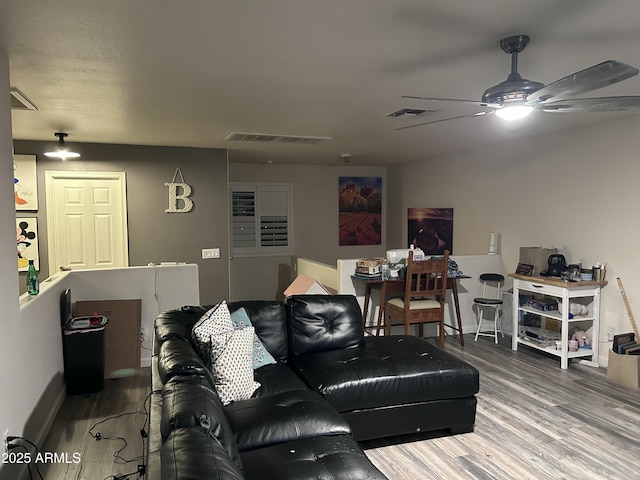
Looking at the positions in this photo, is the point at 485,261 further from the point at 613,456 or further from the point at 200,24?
the point at 200,24

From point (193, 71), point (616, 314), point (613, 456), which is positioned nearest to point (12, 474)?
point (193, 71)

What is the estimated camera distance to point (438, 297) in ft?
16.6

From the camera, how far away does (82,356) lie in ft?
12.5

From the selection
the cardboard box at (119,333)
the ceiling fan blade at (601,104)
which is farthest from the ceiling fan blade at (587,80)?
the cardboard box at (119,333)

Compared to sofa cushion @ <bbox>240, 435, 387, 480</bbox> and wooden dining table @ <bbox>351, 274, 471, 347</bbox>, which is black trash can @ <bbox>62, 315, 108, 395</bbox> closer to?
sofa cushion @ <bbox>240, 435, 387, 480</bbox>

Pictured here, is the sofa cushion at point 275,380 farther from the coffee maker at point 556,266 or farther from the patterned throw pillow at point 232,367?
the coffee maker at point 556,266

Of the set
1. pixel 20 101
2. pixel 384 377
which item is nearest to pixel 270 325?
pixel 384 377

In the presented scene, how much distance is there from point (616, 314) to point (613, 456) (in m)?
1.97

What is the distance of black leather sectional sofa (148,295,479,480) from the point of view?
160 centimetres

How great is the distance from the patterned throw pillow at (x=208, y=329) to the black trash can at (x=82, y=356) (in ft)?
5.17

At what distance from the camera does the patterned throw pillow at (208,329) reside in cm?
265

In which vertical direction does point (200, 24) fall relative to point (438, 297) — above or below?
above

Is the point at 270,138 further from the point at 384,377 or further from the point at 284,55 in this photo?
the point at 384,377

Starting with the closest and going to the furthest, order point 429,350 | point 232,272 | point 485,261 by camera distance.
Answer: point 429,350
point 485,261
point 232,272
